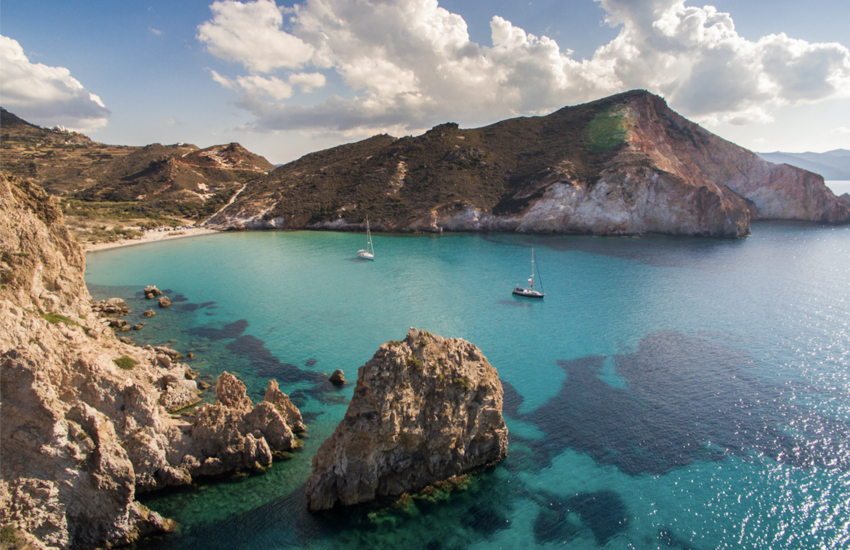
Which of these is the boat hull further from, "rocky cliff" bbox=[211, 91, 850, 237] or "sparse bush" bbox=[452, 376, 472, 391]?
"rocky cliff" bbox=[211, 91, 850, 237]

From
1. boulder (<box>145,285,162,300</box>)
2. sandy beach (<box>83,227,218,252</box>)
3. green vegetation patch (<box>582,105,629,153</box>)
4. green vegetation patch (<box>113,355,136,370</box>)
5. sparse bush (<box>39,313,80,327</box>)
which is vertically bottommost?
boulder (<box>145,285,162,300</box>)

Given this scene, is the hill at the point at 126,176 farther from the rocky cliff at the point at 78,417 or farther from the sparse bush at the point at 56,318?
A: the sparse bush at the point at 56,318

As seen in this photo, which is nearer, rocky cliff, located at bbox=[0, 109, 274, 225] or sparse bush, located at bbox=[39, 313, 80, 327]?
sparse bush, located at bbox=[39, 313, 80, 327]

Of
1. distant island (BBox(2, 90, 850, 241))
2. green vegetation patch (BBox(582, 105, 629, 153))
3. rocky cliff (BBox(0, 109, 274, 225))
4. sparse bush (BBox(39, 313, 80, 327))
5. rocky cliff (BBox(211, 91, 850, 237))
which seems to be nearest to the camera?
sparse bush (BBox(39, 313, 80, 327))

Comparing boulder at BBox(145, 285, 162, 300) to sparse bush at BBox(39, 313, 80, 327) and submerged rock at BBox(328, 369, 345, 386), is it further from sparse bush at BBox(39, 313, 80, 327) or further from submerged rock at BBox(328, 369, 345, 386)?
submerged rock at BBox(328, 369, 345, 386)

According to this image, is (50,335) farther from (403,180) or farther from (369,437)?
(403,180)

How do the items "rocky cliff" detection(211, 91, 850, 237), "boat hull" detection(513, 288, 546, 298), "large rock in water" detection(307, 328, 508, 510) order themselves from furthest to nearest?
"rocky cliff" detection(211, 91, 850, 237) < "boat hull" detection(513, 288, 546, 298) < "large rock in water" detection(307, 328, 508, 510)

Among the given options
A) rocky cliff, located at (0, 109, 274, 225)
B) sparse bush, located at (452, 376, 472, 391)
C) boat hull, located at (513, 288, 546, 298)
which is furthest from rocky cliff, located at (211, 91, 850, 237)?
sparse bush, located at (452, 376, 472, 391)

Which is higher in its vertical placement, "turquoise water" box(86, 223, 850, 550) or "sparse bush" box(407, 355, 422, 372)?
"sparse bush" box(407, 355, 422, 372)
